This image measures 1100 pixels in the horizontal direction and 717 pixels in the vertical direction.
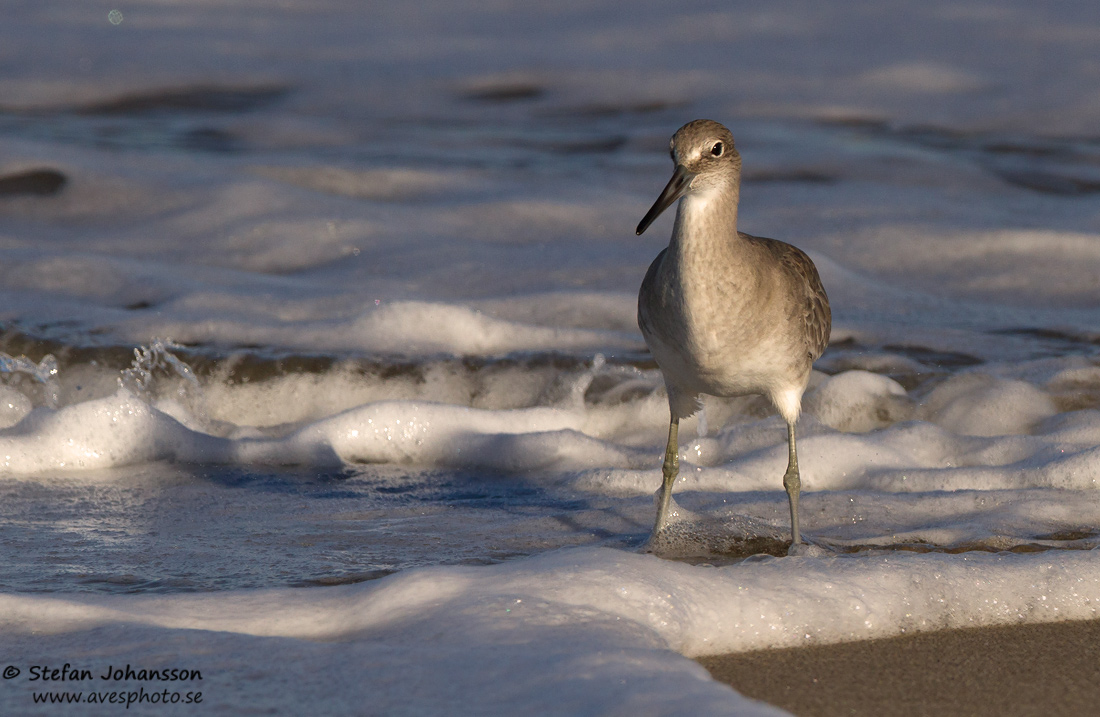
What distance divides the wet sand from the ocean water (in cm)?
11

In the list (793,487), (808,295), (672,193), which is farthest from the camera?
(808,295)

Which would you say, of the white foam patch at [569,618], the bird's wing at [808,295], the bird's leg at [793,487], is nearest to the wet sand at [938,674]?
the white foam patch at [569,618]

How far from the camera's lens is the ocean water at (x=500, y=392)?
367 cm

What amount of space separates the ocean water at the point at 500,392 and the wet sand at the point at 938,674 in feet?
0.36

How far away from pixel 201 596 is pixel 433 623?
779mm

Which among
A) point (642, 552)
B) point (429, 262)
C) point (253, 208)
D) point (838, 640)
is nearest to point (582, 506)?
point (642, 552)

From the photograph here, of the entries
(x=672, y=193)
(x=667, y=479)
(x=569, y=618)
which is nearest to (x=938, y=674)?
(x=569, y=618)

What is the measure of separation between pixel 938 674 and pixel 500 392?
142 inches

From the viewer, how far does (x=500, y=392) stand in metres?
6.78

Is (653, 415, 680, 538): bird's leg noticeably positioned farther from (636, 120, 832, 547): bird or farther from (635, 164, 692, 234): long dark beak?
(635, 164, 692, 234): long dark beak

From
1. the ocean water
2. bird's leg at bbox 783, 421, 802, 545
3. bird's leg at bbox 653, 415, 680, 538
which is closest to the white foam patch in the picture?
the ocean water

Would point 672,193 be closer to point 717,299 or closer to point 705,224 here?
point 705,224

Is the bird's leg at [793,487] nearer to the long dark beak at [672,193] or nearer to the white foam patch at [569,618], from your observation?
the white foam patch at [569,618]

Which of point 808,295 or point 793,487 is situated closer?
point 793,487
